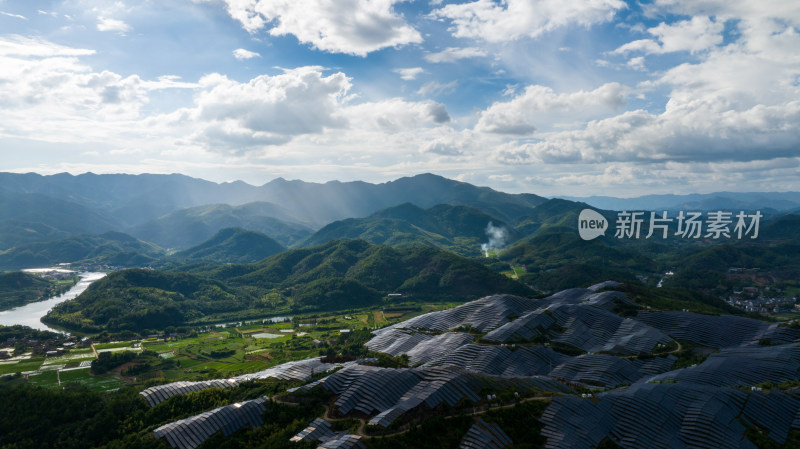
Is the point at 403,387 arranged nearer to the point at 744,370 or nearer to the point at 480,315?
the point at 480,315

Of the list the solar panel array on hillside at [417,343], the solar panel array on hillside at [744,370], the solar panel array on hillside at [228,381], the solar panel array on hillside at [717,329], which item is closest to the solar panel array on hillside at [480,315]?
the solar panel array on hillside at [417,343]

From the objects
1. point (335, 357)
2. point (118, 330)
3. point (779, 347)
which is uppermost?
point (779, 347)

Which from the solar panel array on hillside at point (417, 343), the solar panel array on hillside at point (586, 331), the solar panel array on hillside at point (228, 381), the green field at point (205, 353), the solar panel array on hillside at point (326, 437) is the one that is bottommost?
the green field at point (205, 353)

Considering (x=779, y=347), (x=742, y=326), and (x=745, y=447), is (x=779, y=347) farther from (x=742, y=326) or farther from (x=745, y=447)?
(x=745, y=447)

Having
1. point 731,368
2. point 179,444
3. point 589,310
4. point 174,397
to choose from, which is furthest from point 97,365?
point 731,368

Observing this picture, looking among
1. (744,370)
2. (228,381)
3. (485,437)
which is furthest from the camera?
(228,381)

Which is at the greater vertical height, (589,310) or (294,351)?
(589,310)

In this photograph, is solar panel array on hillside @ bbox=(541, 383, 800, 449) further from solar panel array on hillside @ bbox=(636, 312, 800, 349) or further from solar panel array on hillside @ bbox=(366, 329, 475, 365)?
solar panel array on hillside @ bbox=(636, 312, 800, 349)

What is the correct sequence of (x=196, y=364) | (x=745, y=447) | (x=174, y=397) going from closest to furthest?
1. (x=745, y=447)
2. (x=174, y=397)
3. (x=196, y=364)

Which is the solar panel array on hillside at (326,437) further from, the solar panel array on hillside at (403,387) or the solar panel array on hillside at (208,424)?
the solar panel array on hillside at (208,424)

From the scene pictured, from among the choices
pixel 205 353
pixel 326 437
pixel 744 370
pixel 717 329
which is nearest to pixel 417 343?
pixel 326 437

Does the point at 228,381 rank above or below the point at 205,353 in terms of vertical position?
above
